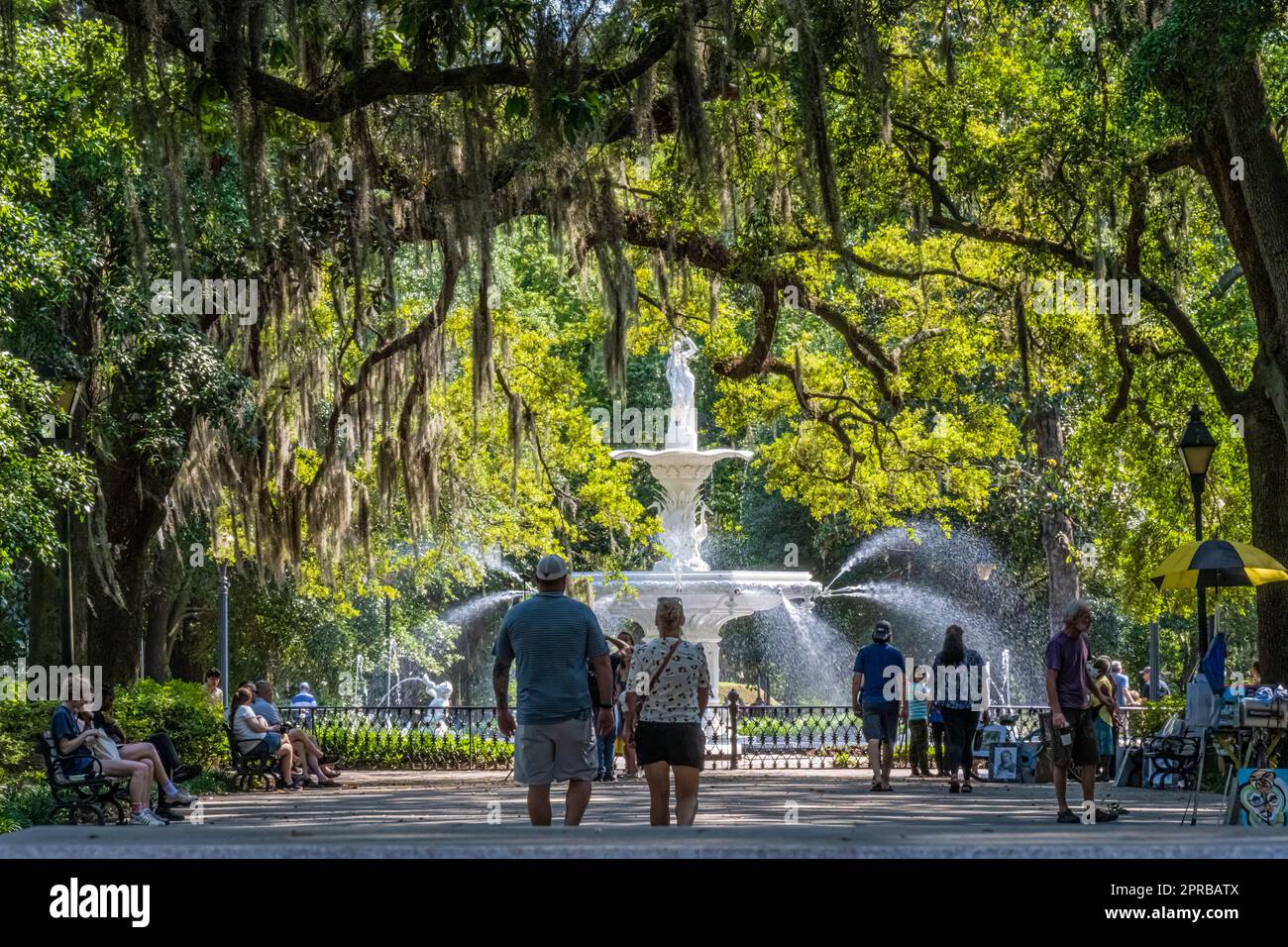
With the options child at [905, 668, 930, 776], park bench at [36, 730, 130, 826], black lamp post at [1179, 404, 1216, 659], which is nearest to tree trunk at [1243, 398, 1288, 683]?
black lamp post at [1179, 404, 1216, 659]

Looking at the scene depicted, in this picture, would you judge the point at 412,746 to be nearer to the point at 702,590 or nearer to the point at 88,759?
the point at 702,590

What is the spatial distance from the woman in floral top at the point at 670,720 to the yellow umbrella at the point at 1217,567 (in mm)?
6966

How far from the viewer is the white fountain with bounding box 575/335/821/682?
90.1 ft

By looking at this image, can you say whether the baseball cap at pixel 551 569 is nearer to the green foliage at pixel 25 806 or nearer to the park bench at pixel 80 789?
the park bench at pixel 80 789

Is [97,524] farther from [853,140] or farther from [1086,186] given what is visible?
[1086,186]

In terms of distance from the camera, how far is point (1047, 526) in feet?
115

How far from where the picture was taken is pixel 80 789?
15453 mm

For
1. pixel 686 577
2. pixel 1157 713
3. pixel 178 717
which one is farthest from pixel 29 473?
pixel 1157 713

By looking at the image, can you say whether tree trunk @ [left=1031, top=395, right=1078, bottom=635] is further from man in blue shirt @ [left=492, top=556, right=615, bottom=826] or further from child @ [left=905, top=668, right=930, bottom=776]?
man in blue shirt @ [left=492, top=556, right=615, bottom=826]

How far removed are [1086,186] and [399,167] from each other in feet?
25.4

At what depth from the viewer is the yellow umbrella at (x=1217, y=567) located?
52.5 ft

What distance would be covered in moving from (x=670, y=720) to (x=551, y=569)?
45.7 inches
